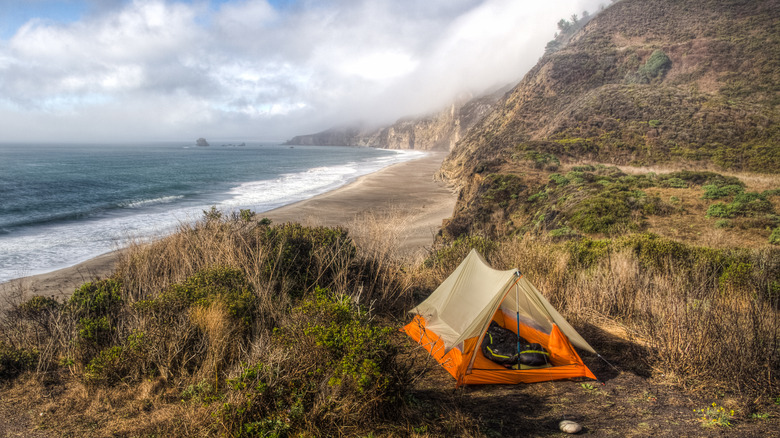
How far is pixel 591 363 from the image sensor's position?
5.70 meters

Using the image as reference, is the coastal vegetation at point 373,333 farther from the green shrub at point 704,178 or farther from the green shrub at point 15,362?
the green shrub at point 704,178

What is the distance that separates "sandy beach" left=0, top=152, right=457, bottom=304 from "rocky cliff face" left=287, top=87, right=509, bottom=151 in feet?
174

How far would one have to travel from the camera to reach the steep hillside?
22.7 metres

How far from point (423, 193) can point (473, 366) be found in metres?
28.5

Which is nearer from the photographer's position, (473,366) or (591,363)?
(473,366)

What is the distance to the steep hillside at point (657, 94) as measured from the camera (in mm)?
22703

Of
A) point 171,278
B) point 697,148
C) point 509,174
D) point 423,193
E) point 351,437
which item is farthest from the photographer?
point 423,193

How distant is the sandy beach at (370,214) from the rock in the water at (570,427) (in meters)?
4.10

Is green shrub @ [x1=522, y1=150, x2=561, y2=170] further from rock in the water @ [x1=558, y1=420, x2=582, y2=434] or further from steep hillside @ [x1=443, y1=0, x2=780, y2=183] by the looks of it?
rock in the water @ [x1=558, y1=420, x2=582, y2=434]

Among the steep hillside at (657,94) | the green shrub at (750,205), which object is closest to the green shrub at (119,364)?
the green shrub at (750,205)

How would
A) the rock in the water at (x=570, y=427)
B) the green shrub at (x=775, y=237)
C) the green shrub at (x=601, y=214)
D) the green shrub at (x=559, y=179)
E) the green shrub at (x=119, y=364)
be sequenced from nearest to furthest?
the rock in the water at (x=570, y=427) < the green shrub at (x=119, y=364) < the green shrub at (x=775, y=237) < the green shrub at (x=601, y=214) < the green shrub at (x=559, y=179)

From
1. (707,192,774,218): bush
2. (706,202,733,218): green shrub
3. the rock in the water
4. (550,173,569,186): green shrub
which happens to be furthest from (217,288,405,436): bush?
(550,173,569,186): green shrub

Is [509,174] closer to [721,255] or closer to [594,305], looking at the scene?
[721,255]

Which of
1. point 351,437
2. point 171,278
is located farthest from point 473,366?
point 171,278
